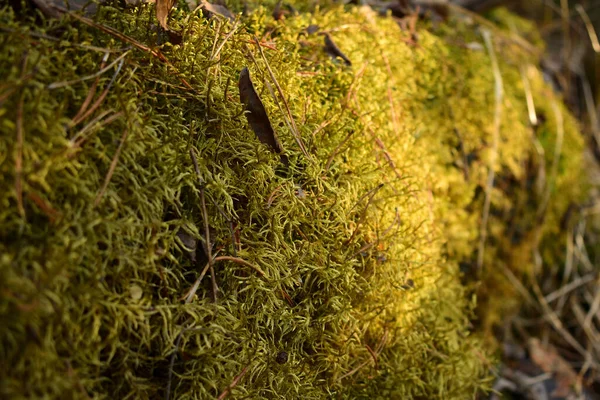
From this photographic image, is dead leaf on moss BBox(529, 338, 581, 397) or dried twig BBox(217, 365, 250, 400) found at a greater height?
dried twig BBox(217, 365, 250, 400)

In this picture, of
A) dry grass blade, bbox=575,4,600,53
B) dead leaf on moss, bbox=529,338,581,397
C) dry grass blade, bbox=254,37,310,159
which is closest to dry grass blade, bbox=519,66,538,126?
dry grass blade, bbox=575,4,600,53

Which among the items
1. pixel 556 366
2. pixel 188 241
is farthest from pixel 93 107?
pixel 556 366

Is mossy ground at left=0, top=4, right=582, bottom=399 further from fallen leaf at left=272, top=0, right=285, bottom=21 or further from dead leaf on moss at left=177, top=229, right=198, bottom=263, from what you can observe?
fallen leaf at left=272, top=0, right=285, bottom=21

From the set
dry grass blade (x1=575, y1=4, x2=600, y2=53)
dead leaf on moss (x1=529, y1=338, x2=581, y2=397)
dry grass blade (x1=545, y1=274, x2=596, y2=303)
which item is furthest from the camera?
dry grass blade (x1=575, y1=4, x2=600, y2=53)

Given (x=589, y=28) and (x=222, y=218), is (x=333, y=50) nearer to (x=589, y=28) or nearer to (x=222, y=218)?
(x=222, y=218)

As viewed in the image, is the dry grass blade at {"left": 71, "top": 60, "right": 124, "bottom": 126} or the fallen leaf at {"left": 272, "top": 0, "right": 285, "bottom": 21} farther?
the fallen leaf at {"left": 272, "top": 0, "right": 285, "bottom": 21}

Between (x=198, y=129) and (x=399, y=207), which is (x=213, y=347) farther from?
(x=399, y=207)

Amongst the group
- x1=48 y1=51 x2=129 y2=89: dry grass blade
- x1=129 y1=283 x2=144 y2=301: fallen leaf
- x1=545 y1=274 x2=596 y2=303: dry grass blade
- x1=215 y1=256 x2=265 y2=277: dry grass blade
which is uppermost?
x1=48 y1=51 x2=129 y2=89: dry grass blade
